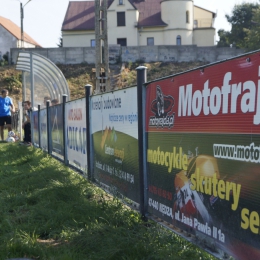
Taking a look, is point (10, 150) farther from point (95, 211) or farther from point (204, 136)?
point (204, 136)

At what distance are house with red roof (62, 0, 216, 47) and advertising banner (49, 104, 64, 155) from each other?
188 ft

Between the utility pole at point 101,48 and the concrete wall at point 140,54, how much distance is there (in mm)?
36411

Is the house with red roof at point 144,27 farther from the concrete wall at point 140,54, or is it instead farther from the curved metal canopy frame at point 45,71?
the curved metal canopy frame at point 45,71

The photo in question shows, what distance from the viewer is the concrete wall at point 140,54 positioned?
58.6 meters

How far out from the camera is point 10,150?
53.6 feet

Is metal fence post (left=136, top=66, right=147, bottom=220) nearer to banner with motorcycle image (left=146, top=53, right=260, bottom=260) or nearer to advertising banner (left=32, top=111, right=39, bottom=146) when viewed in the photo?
banner with motorcycle image (left=146, top=53, right=260, bottom=260)

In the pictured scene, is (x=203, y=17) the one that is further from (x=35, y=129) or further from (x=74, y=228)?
(x=74, y=228)

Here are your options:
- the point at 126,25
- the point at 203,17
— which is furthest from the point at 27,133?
the point at 203,17

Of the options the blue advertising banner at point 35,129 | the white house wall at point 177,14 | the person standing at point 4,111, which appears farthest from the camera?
the white house wall at point 177,14

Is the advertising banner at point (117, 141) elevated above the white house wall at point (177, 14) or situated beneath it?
situated beneath

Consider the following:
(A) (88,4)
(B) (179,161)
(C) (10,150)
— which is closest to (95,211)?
(B) (179,161)

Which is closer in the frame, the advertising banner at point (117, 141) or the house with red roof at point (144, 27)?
the advertising banner at point (117, 141)

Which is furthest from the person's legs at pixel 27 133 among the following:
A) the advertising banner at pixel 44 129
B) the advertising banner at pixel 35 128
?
the advertising banner at pixel 44 129

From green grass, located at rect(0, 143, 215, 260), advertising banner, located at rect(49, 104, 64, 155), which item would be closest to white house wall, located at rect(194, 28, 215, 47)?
advertising banner, located at rect(49, 104, 64, 155)
